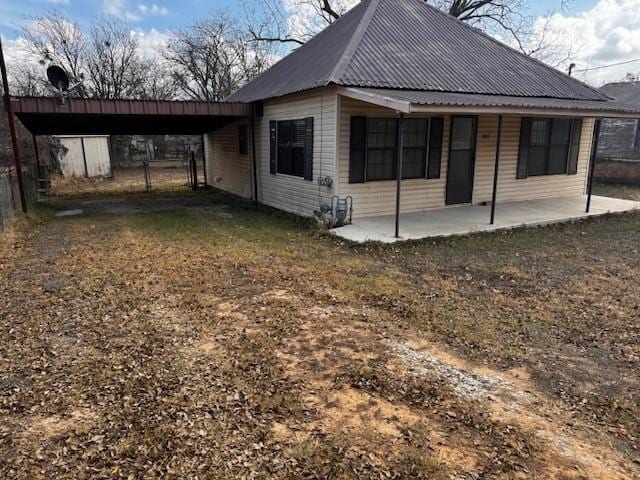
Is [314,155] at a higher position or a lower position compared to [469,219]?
higher

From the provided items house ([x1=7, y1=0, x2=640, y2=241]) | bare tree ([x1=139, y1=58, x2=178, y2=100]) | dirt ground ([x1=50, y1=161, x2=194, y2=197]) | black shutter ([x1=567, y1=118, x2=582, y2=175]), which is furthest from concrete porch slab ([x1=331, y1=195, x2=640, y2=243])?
bare tree ([x1=139, y1=58, x2=178, y2=100])

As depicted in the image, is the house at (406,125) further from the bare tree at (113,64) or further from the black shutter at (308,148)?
the bare tree at (113,64)

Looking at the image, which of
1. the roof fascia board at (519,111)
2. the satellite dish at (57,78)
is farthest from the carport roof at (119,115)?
the roof fascia board at (519,111)

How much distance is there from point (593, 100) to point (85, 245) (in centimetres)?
1130

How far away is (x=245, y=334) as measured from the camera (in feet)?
12.9

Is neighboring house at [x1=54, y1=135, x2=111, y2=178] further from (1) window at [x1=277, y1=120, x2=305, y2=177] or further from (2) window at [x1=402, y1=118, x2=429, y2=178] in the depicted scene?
(2) window at [x1=402, y1=118, x2=429, y2=178]

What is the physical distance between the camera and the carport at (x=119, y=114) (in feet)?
28.2

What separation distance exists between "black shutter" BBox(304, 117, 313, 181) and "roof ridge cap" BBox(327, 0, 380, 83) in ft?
3.79

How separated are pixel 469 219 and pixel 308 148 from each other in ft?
11.5

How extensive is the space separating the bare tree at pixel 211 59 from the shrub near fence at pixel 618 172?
1908 cm

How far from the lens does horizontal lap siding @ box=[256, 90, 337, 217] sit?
8.48 m

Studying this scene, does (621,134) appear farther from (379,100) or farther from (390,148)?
(379,100)

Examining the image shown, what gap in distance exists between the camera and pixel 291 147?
9.94m

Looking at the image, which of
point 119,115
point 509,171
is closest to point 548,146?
point 509,171
